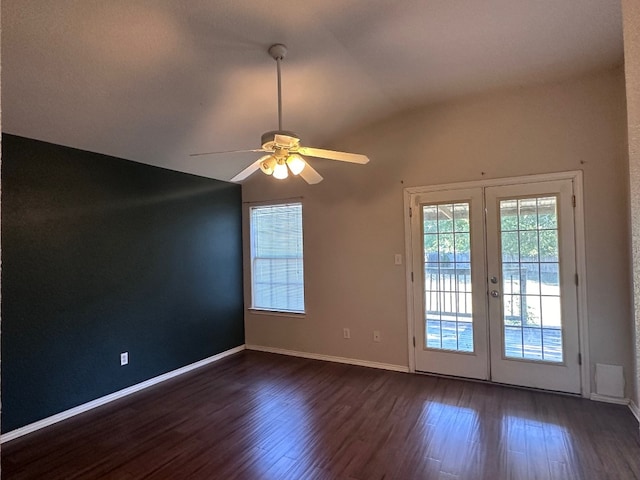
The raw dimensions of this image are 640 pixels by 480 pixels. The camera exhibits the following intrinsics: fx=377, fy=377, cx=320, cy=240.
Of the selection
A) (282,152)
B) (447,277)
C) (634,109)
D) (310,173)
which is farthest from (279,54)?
(447,277)

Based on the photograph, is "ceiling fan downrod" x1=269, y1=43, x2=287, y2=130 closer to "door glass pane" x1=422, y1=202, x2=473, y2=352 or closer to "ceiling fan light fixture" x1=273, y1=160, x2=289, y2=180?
"ceiling fan light fixture" x1=273, y1=160, x2=289, y2=180

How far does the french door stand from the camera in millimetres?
3576

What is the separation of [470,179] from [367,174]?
1.15 meters

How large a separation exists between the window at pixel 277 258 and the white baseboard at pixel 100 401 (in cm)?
100

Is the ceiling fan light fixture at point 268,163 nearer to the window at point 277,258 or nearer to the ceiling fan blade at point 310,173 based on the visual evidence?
the ceiling fan blade at point 310,173

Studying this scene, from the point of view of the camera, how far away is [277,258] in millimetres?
5203

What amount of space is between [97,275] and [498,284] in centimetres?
394

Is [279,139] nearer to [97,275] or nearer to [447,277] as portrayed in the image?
[97,275]

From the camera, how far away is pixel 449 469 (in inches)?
99.0

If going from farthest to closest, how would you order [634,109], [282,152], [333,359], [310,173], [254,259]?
[254,259] < [333,359] < [310,173] < [282,152] < [634,109]

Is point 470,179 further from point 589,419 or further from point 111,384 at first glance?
point 111,384

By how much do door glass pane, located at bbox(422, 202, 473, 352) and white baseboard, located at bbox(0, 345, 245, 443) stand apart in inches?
108

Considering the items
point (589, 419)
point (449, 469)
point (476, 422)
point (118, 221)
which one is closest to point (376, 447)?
point (449, 469)

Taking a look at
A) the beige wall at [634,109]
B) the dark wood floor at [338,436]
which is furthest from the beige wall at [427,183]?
the beige wall at [634,109]
